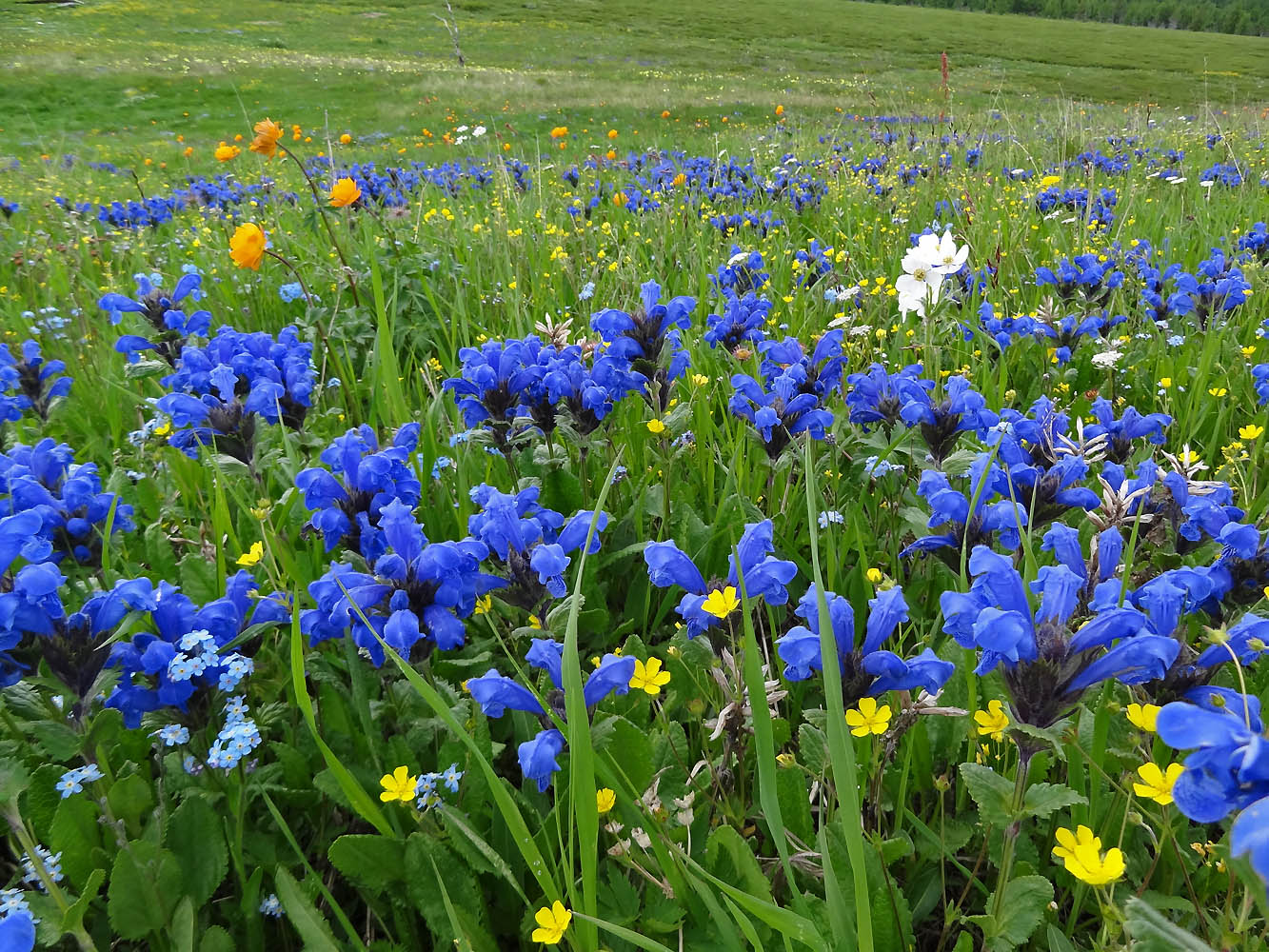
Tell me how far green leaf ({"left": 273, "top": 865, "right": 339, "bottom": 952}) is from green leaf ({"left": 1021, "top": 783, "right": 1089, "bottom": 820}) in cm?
111

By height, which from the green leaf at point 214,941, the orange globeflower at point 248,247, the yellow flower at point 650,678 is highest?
the orange globeflower at point 248,247

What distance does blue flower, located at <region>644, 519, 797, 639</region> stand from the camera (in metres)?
1.43

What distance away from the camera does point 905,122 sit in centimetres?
1304

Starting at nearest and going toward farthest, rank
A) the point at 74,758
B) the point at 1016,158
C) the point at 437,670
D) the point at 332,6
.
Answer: the point at 74,758 → the point at 437,670 → the point at 1016,158 → the point at 332,6

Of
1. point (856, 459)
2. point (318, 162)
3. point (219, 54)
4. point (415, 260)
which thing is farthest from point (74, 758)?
point (219, 54)

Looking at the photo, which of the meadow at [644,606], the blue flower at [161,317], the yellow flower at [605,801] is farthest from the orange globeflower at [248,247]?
the yellow flower at [605,801]

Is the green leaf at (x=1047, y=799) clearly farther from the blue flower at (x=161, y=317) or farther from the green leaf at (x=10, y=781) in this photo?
the blue flower at (x=161, y=317)

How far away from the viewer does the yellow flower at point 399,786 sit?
1.34 metres

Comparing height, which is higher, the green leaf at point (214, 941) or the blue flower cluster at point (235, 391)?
the blue flower cluster at point (235, 391)

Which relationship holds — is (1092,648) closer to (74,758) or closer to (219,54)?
(74,758)

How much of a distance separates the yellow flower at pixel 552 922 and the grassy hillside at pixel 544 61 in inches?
399

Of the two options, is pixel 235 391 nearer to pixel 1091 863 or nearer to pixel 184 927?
pixel 184 927

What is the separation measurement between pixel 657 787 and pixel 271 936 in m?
0.78

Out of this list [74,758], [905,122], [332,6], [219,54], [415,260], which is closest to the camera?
[74,758]
